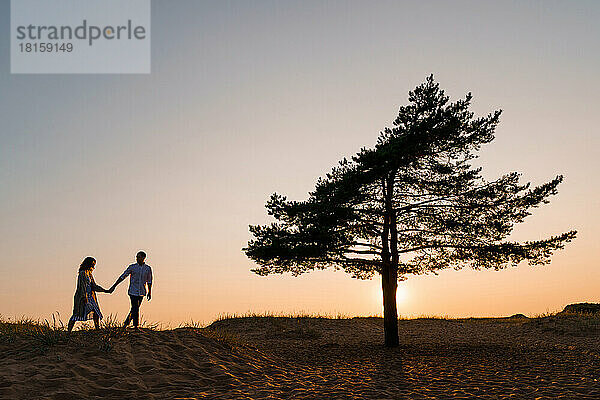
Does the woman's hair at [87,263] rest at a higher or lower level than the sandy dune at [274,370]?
higher

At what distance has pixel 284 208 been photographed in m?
19.5

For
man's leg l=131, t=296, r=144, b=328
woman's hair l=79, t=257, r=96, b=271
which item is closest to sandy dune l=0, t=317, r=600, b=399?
man's leg l=131, t=296, r=144, b=328

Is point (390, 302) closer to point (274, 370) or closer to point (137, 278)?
point (274, 370)

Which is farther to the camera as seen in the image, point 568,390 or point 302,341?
point 302,341

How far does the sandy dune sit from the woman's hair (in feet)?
6.28

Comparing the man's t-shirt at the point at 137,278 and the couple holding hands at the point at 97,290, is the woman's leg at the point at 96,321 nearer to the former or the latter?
the couple holding hands at the point at 97,290

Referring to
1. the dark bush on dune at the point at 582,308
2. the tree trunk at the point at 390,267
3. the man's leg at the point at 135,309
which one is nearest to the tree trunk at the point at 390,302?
the tree trunk at the point at 390,267

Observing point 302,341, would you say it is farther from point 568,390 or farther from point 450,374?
point 568,390

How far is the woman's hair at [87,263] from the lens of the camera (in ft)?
45.4

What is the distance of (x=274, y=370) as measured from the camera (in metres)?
12.8

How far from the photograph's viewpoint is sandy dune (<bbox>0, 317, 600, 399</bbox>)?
983 cm

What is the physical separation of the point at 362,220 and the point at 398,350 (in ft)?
16.0

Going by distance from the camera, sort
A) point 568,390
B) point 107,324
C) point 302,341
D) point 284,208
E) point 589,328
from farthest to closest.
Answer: point 589,328 < point 302,341 < point 284,208 < point 107,324 < point 568,390

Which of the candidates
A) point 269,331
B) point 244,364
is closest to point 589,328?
point 269,331
